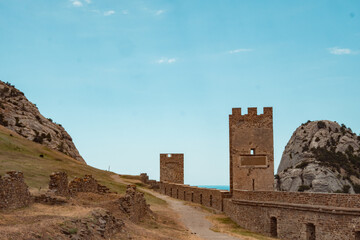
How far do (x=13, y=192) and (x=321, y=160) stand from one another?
78.8 metres

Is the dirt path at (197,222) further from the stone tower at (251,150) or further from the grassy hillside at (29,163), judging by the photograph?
the grassy hillside at (29,163)

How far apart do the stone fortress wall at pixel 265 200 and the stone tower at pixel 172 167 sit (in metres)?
12.2

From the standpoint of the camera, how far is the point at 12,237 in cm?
1216

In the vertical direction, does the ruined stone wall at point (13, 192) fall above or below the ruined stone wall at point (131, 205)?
above

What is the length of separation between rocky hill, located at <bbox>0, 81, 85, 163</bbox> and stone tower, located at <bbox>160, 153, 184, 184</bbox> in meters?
15.5

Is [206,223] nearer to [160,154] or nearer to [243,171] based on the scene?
[243,171]

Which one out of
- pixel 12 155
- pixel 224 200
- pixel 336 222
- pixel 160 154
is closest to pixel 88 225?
pixel 336 222

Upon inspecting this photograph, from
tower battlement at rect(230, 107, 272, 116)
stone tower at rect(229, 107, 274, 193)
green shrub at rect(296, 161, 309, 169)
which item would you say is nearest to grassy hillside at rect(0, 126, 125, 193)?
stone tower at rect(229, 107, 274, 193)

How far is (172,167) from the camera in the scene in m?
67.6

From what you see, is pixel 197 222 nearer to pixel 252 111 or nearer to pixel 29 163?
pixel 252 111

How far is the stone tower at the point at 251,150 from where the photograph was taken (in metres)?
39.7

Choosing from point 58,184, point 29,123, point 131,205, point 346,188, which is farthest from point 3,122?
point 346,188

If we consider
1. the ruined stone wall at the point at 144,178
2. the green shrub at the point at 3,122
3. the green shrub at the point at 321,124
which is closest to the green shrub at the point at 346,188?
the green shrub at the point at 321,124

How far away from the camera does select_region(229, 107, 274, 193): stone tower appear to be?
39656 mm
